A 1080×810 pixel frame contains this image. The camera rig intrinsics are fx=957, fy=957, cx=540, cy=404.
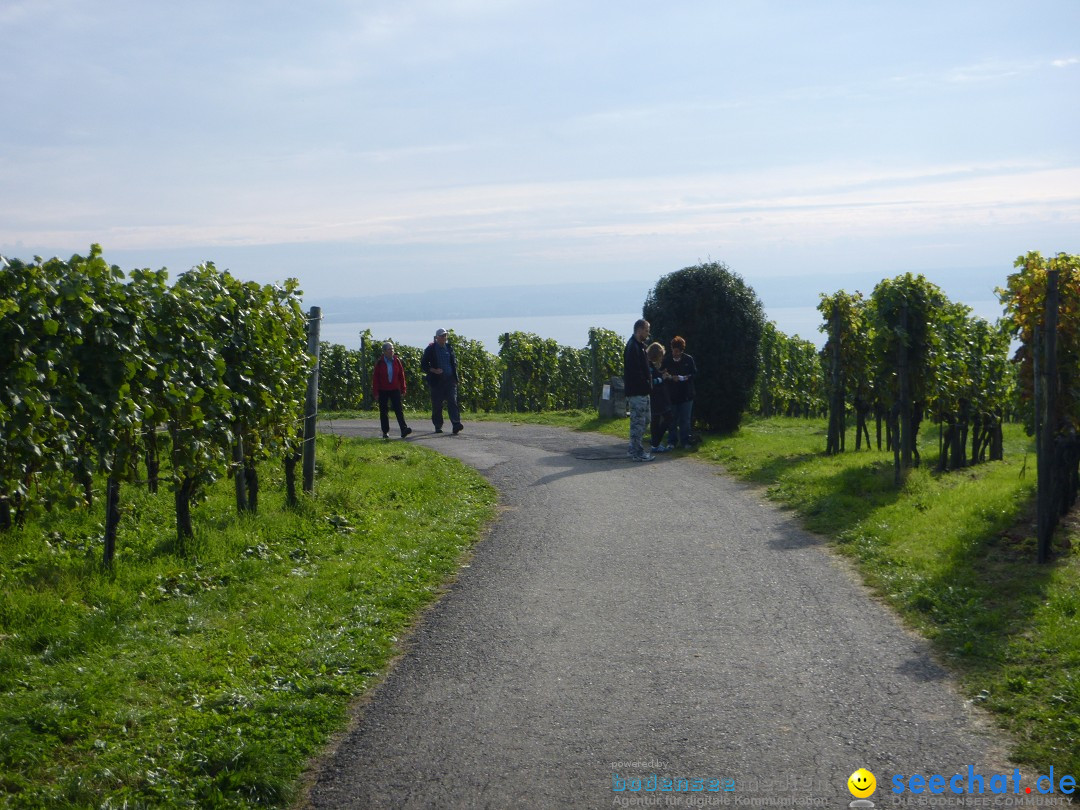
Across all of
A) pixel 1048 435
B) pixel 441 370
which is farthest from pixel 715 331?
A: pixel 1048 435

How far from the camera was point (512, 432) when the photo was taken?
2117 cm

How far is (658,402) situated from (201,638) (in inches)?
436

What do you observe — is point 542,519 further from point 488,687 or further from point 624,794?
point 624,794

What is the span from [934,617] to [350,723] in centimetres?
425

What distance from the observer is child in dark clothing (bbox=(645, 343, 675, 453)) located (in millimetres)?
16141

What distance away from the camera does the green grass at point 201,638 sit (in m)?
4.78

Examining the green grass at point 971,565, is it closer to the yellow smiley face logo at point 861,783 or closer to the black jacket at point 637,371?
the yellow smiley face logo at point 861,783

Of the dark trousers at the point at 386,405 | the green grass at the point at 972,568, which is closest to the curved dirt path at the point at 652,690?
the green grass at the point at 972,568

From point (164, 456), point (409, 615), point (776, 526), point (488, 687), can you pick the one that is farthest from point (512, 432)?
point (488, 687)

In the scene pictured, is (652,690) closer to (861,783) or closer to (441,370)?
(861,783)

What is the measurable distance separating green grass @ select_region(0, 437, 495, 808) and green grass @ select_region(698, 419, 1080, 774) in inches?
147

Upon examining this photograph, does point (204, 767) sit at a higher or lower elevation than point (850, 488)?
lower

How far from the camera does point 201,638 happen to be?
6.75 metres

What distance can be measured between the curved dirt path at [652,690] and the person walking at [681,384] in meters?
7.21
